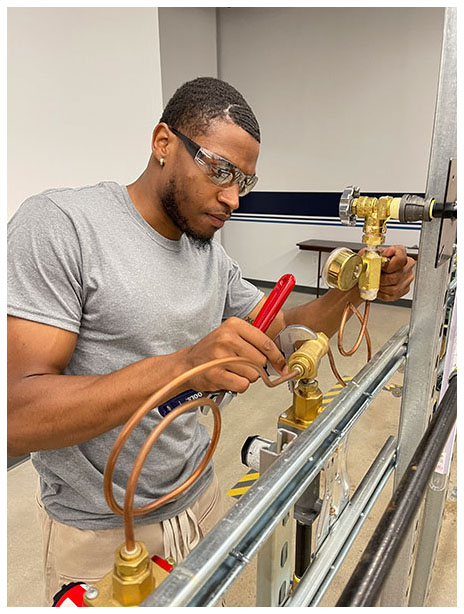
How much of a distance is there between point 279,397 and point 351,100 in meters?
3.06

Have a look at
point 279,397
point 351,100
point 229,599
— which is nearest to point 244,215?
point 351,100

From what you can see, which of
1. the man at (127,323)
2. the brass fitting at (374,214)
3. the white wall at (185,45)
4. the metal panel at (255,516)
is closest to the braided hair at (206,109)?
the man at (127,323)

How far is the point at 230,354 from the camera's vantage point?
0.61m

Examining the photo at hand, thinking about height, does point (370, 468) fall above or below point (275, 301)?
below

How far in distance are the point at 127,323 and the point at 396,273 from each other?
A: 24.3 inches

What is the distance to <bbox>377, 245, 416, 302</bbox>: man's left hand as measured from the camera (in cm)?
97

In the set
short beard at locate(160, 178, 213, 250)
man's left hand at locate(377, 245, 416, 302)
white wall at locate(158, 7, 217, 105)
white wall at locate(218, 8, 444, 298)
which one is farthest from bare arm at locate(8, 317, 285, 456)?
white wall at locate(218, 8, 444, 298)

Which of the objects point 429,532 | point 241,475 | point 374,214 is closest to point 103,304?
point 374,214

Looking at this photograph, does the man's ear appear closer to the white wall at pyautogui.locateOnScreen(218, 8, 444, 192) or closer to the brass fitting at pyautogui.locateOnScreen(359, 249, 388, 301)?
the brass fitting at pyautogui.locateOnScreen(359, 249, 388, 301)

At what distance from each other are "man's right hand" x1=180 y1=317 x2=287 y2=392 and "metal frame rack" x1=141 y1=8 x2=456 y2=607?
0.38 feet

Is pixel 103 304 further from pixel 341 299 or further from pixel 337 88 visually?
pixel 337 88

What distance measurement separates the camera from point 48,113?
192 centimetres

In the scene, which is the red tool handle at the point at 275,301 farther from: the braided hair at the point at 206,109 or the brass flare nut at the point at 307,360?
the braided hair at the point at 206,109

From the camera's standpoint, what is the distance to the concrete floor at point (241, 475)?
1532 millimetres
